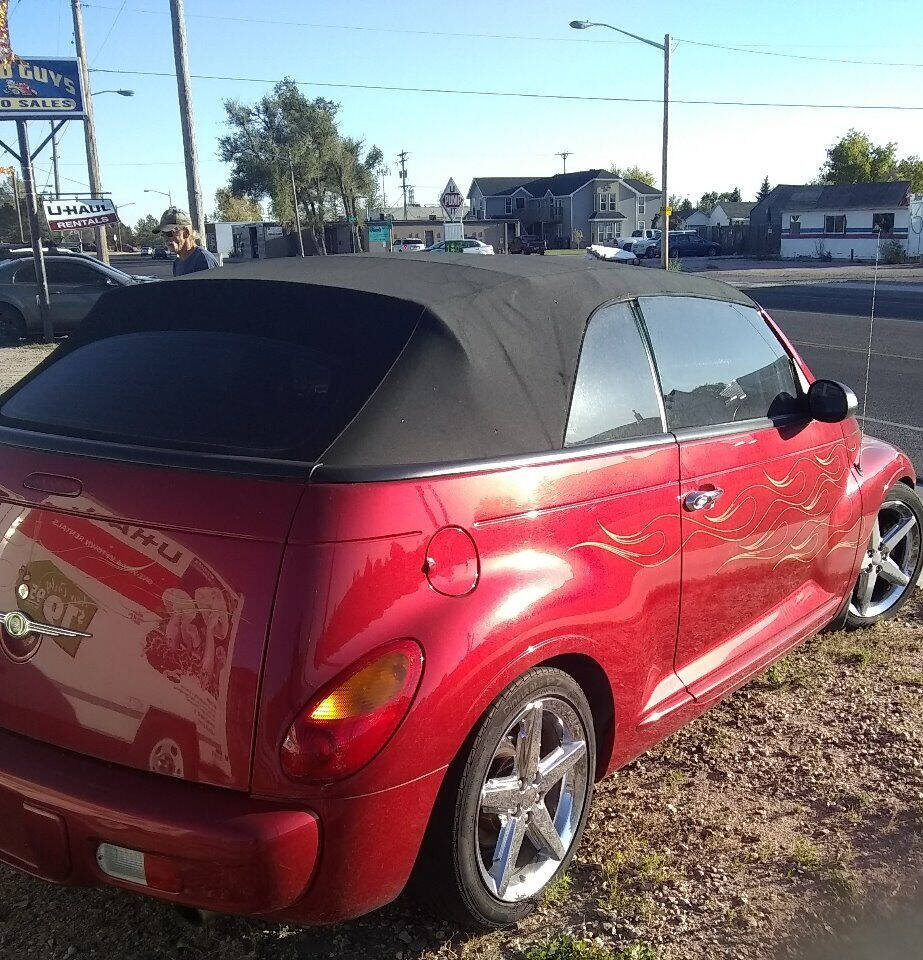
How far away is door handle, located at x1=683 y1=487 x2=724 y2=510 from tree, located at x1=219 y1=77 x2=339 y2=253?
74.1 meters

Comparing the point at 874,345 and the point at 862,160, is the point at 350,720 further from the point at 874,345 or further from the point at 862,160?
the point at 862,160

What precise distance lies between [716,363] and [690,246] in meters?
77.5

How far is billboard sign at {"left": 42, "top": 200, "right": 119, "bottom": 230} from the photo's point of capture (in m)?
19.4

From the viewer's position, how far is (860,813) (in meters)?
3.20

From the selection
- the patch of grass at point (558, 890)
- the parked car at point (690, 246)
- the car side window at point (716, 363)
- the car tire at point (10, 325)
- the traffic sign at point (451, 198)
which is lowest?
the parked car at point (690, 246)

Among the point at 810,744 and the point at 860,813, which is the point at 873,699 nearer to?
the point at 810,744

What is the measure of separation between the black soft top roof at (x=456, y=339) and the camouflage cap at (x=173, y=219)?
505cm

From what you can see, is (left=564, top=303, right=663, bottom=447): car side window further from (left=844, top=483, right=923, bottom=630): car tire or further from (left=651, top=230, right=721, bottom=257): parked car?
(left=651, top=230, right=721, bottom=257): parked car

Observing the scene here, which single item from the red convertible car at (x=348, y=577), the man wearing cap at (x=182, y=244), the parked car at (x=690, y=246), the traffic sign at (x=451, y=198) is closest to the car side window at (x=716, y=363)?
the red convertible car at (x=348, y=577)

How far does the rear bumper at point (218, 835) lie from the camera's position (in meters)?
2.08

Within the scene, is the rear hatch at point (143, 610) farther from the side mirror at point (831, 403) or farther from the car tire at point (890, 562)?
the car tire at point (890, 562)

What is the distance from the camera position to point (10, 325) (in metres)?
18.2

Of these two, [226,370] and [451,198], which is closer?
[226,370]

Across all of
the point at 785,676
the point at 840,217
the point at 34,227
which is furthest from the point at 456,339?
the point at 840,217
